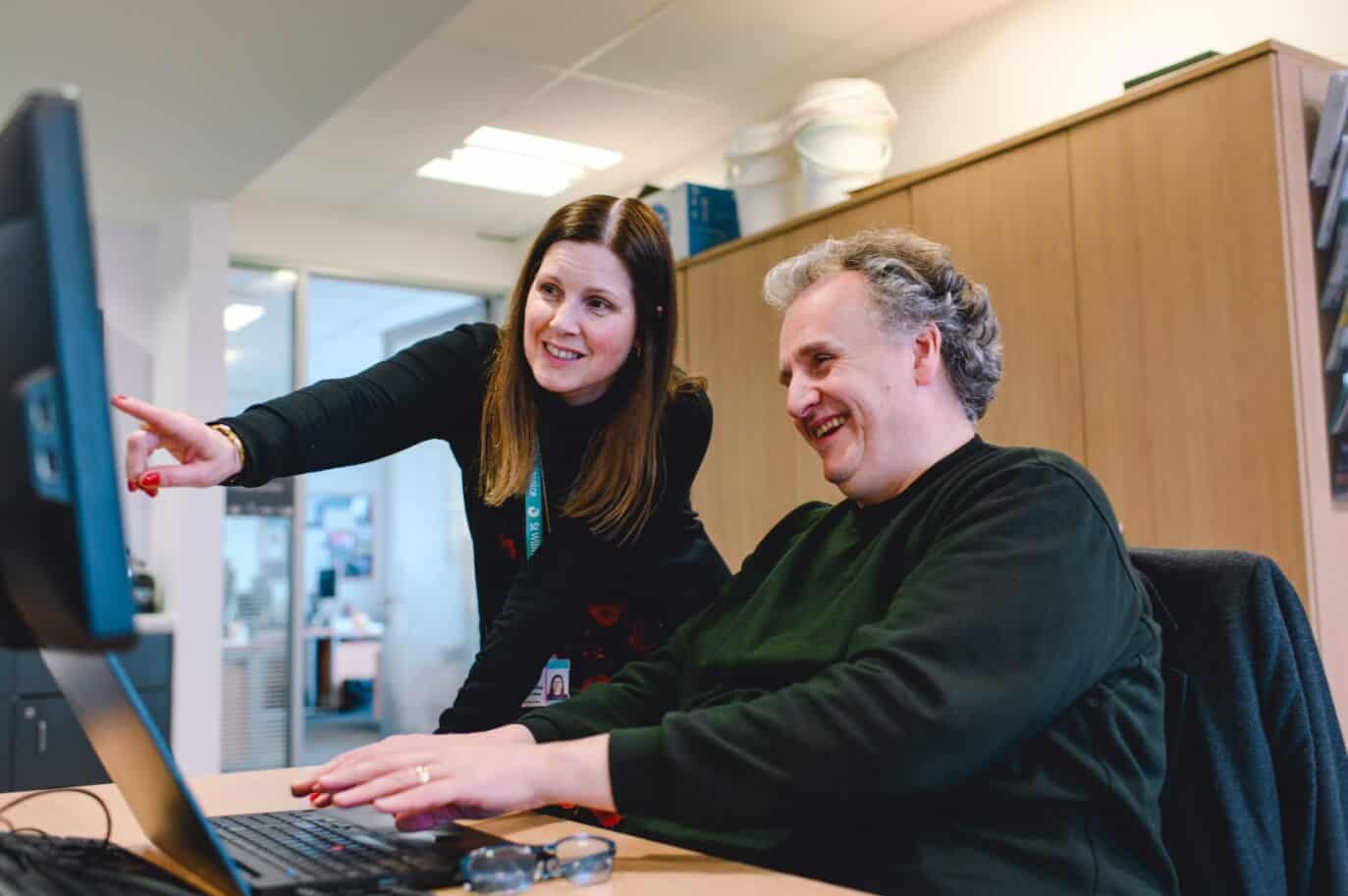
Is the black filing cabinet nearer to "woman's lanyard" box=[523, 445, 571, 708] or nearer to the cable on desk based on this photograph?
"woman's lanyard" box=[523, 445, 571, 708]

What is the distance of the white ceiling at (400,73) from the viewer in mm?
2957

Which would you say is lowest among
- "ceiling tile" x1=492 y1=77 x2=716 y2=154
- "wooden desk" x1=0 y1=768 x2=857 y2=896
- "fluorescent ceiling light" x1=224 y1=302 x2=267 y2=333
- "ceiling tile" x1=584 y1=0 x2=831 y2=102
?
"wooden desk" x1=0 y1=768 x2=857 y2=896

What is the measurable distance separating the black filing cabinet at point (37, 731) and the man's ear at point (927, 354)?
323 centimetres

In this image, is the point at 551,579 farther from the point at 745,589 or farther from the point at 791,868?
the point at 791,868

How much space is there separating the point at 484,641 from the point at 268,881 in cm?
78

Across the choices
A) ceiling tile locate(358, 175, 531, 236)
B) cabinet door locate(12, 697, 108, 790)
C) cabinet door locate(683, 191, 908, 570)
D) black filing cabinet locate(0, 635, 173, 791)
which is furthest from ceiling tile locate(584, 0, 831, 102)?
cabinet door locate(12, 697, 108, 790)

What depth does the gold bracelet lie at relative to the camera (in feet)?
4.16

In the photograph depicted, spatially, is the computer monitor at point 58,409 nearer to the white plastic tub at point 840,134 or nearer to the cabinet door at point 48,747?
the white plastic tub at point 840,134

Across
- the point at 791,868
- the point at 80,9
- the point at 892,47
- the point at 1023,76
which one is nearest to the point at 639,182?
the point at 892,47

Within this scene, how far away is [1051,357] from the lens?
2.85 metres

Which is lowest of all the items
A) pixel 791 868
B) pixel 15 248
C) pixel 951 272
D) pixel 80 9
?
pixel 791 868

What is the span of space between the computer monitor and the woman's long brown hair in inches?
38.9

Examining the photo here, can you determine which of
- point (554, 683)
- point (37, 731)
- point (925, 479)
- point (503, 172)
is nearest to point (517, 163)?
point (503, 172)

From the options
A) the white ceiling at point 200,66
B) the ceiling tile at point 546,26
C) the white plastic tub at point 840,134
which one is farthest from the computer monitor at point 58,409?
the white plastic tub at point 840,134
